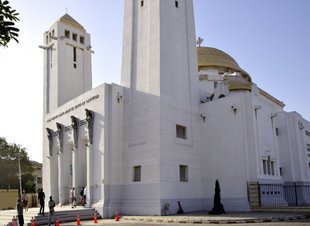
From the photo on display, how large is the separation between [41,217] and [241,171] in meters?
12.8

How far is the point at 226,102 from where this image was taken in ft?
84.0

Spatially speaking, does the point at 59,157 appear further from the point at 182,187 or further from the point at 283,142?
the point at 283,142

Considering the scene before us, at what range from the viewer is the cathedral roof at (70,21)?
3631 centimetres

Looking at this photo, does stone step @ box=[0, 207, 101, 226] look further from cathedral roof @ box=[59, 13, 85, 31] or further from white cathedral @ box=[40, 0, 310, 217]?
cathedral roof @ box=[59, 13, 85, 31]

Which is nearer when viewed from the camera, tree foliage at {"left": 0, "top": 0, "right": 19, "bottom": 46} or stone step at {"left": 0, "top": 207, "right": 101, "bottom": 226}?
tree foliage at {"left": 0, "top": 0, "right": 19, "bottom": 46}

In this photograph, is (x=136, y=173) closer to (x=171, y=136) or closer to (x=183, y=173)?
(x=183, y=173)

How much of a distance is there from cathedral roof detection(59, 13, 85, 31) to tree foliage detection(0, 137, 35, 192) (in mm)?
28589

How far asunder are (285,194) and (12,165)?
46.0 metres

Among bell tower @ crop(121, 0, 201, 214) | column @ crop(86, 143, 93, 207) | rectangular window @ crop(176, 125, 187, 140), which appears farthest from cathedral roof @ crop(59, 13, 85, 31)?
rectangular window @ crop(176, 125, 187, 140)

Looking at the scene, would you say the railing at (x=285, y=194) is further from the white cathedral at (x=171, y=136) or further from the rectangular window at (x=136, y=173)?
the rectangular window at (x=136, y=173)

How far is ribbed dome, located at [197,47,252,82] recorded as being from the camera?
3528cm

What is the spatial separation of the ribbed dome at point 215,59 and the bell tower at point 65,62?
1132 centimetres

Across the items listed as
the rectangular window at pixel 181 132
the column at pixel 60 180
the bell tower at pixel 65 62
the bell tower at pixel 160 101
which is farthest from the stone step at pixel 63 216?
the bell tower at pixel 65 62

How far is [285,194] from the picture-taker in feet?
87.0
